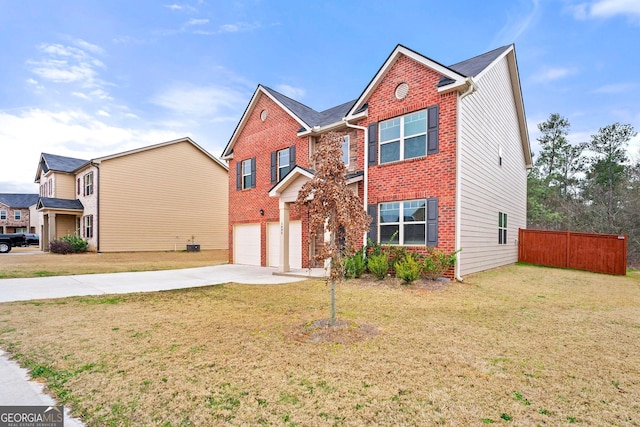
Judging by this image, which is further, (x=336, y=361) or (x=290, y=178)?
(x=290, y=178)

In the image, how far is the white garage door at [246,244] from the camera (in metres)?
15.5

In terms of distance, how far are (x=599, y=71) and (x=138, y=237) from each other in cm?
3451

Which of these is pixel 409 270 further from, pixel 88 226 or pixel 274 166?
pixel 88 226

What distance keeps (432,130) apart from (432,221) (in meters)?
2.81

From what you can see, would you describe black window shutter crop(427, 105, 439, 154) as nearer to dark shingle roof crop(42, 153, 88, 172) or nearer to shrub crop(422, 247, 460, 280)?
shrub crop(422, 247, 460, 280)

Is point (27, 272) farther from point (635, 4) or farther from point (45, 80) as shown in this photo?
point (635, 4)

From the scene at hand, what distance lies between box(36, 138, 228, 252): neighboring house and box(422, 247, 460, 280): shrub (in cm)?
2109

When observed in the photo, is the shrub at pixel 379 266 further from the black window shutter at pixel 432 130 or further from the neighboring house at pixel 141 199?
the neighboring house at pixel 141 199

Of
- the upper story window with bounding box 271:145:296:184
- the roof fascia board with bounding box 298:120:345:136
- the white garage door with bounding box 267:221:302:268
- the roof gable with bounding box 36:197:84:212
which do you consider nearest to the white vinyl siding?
the roof fascia board with bounding box 298:120:345:136

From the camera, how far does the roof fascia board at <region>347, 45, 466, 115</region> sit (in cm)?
935

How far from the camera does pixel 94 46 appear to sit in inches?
555

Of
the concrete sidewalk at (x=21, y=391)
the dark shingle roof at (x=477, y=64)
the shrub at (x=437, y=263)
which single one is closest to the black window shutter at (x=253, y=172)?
the shrub at (x=437, y=263)

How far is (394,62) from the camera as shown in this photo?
10.8m

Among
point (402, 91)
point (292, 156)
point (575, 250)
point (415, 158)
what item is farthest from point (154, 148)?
point (575, 250)
